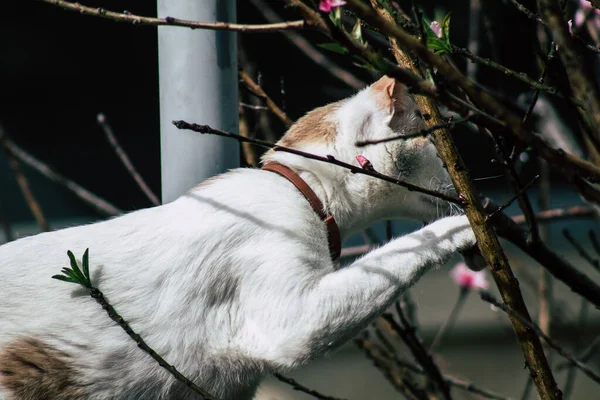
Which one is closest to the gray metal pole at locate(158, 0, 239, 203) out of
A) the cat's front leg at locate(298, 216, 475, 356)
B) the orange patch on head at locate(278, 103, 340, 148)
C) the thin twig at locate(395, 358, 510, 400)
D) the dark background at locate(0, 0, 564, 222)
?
the orange patch on head at locate(278, 103, 340, 148)

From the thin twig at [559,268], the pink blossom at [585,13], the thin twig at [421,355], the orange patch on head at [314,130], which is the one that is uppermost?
the pink blossom at [585,13]

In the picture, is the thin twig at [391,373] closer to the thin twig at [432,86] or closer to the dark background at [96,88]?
the thin twig at [432,86]

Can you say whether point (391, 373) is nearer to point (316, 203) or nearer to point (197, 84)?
point (316, 203)

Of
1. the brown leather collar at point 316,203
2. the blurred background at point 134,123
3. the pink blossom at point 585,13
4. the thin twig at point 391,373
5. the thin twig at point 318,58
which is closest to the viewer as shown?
the pink blossom at point 585,13

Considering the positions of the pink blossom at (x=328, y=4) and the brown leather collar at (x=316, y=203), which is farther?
the brown leather collar at (x=316, y=203)

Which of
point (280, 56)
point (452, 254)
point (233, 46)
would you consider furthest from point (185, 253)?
point (280, 56)

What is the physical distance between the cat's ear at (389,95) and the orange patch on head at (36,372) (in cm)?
107

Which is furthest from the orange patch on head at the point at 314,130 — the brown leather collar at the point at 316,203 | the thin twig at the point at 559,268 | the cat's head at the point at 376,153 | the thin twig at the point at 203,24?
the thin twig at the point at 203,24

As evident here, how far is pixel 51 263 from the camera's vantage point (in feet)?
5.93

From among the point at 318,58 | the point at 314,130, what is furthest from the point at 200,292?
the point at 318,58

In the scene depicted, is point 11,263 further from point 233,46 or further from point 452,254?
point 452,254

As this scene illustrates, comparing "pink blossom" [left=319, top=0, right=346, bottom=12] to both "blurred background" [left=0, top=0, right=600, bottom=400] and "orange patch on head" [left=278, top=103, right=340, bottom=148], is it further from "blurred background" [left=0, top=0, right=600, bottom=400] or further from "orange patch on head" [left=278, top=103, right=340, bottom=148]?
"blurred background" [left=0, top=0, right=600, bottom=400]

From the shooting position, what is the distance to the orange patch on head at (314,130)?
211cm

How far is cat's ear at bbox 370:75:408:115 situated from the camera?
6.70 ft
